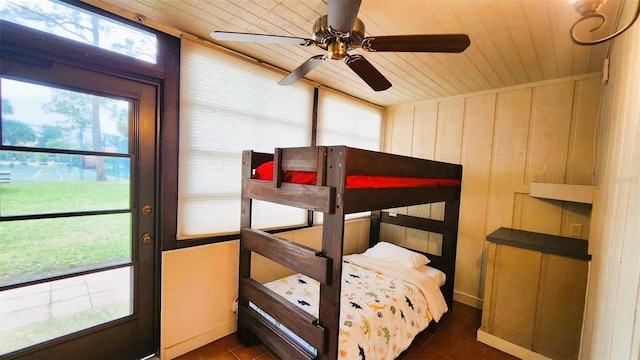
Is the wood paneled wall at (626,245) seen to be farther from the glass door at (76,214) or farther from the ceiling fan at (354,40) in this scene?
the glass door at (76,214)

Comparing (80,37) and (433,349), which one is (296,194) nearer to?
(80,37)

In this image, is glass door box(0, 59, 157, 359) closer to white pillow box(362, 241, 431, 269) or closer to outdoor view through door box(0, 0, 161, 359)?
outdoor view through door box(0, 0, 161, 359)

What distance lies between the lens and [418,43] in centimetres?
123

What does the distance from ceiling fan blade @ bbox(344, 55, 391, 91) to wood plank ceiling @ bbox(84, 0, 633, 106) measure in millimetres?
329

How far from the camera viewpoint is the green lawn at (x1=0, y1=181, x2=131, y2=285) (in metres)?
1.38

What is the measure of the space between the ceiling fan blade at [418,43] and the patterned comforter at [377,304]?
1.64 meters

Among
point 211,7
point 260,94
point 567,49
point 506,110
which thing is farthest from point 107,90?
point 506,110

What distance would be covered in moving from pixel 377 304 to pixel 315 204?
3.28 ft

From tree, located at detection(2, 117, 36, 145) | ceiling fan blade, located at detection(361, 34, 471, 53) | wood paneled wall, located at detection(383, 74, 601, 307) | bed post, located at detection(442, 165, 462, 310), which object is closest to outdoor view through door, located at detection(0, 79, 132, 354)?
tree, located at detection(2, 117, 36, 145)

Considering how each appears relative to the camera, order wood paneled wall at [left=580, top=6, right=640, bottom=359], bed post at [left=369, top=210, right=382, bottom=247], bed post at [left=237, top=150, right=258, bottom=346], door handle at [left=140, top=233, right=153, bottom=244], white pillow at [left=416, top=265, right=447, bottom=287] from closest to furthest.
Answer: wood paneled wall at [left=580, top=6, right=640, bottom=359]
door handle at [left=140, top=233, right=153, bottom=244]
bed post at [left=237, top=150, right=258, bottom=346]
white pillow at [left=416, top=265, right=447, bottom=287]
bed post at [left=369, top=210, right=382, bottom=247]

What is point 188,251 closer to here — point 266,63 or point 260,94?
point 260,94

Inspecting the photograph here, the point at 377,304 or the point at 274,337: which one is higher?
the point at 377,304

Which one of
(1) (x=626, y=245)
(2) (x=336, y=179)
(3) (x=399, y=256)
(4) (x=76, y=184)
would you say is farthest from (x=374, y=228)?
(4) (x=76, y=184)

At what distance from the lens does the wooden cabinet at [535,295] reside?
1881 mm
